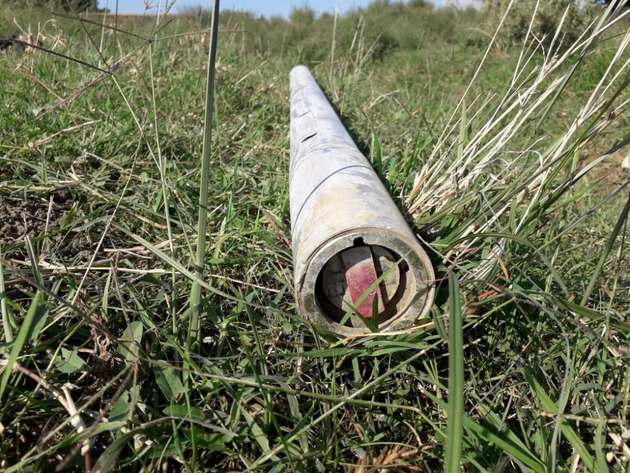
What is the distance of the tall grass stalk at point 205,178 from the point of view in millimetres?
1089

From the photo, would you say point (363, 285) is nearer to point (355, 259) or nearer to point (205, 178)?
point (355, 259)

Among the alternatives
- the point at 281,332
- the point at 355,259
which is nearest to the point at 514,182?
the point at 355,259

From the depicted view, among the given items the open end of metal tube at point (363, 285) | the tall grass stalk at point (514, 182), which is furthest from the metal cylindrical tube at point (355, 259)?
the tall grass stalk at point (514, 182)

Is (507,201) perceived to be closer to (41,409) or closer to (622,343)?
(622,343)

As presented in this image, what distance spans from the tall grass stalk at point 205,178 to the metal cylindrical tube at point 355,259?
0.27 m

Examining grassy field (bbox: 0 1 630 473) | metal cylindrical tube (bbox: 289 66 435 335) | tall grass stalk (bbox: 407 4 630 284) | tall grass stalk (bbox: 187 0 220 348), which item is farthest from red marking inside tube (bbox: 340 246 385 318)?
tall grass stalk (bbox: 187 0 220 348)

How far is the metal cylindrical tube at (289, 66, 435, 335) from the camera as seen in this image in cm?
137

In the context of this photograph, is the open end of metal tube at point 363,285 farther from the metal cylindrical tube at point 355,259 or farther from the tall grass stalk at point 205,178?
the tall grass stalk at point 205,178

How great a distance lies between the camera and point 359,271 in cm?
146

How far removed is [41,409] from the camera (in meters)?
1.22

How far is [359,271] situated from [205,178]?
0.51 metres

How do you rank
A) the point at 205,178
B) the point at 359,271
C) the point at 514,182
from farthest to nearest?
the point at 514,182 → the point at 359,271 → the point at 205,178

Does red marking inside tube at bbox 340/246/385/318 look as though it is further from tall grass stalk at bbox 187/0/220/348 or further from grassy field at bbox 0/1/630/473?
tall grass stalk at bbox 187/0/220/348

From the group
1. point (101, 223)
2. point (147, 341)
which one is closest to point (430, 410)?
point (147, 341)
